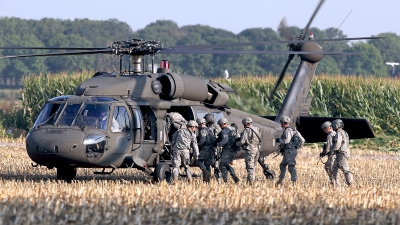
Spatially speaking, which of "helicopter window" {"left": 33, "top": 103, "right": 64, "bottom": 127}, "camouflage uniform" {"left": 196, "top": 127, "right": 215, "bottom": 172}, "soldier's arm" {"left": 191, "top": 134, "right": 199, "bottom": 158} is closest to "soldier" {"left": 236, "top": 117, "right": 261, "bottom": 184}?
"camouflage uniform" {"left": 196, "top": 127, "right": 215, "bottom": 172}

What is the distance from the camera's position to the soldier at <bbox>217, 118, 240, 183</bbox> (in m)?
15.7

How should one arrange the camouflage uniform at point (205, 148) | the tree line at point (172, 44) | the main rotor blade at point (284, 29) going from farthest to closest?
the tree line at point (172, 44)
the main rotor blade at point (284, 29)
the camouflage uniform at point (205, 148)

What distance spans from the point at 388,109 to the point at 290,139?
14.7 meters

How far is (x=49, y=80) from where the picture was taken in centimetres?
3456

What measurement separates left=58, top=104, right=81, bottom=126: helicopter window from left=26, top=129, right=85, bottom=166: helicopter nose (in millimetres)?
320

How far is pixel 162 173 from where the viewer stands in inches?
592

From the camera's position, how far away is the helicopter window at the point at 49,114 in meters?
14.6

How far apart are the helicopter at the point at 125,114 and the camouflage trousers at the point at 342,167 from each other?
2.00m

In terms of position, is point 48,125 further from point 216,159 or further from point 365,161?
point 365,161

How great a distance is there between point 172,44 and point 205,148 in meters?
87.1

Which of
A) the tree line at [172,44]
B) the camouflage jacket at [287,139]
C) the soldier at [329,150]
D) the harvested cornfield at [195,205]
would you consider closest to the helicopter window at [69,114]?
the harvested cornfield at [195,205]

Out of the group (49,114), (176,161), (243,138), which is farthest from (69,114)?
(243,138)

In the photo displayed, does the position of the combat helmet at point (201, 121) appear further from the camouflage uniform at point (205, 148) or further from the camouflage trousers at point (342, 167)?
the camouflage trousers at point (342, 167)

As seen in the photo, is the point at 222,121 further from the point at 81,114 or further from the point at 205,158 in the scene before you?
the point at 81,114
